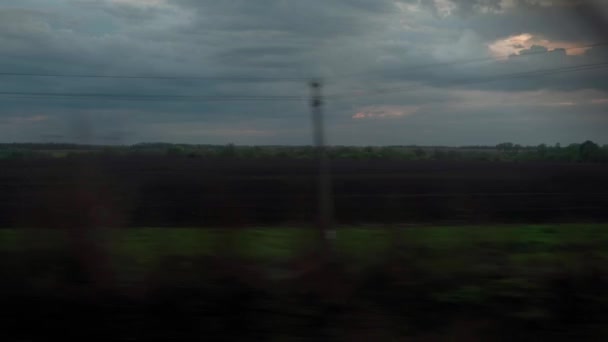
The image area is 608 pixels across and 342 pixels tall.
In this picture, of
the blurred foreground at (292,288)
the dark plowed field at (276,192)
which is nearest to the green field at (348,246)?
the blurred foreground at (292,288)

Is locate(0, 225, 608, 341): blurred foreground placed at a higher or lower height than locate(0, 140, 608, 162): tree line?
lower

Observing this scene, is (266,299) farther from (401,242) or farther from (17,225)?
(17,225)

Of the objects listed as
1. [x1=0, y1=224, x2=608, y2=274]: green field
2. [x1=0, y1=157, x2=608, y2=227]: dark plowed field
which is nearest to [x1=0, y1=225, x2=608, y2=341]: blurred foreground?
[x1=0, y1=224, x2=608, y2=274]: green field

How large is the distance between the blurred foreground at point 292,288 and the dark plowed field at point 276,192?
40cm

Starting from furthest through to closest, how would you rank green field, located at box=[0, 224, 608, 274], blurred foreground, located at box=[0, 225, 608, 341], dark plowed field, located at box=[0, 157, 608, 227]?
dark plowed field, located at box=[0, 157, 608, 227] → green field, located at box=[0, 224, 608, 274] → blurred foreground, located at box=[0, 225, 608, 341]

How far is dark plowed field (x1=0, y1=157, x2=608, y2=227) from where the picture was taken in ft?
29.6

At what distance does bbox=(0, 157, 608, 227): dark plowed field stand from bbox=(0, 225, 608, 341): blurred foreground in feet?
1.31

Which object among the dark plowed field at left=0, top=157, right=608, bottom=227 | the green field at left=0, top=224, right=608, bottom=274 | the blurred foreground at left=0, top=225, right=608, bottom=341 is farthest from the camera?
the dark plowed field at left=0, top=157, right=608, bottom=227

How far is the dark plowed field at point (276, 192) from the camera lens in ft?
29.6

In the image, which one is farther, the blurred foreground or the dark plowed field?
the dark plowed field

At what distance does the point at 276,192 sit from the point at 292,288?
14060mm

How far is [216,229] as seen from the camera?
889cm

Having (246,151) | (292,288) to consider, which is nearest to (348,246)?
(292,288)

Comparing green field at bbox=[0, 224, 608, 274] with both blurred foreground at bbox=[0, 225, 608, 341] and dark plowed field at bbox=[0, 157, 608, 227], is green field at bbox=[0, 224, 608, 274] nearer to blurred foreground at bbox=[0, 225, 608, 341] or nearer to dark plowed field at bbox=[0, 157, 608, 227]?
blurred foreground at bbox=[0, 225, 608, 341]
